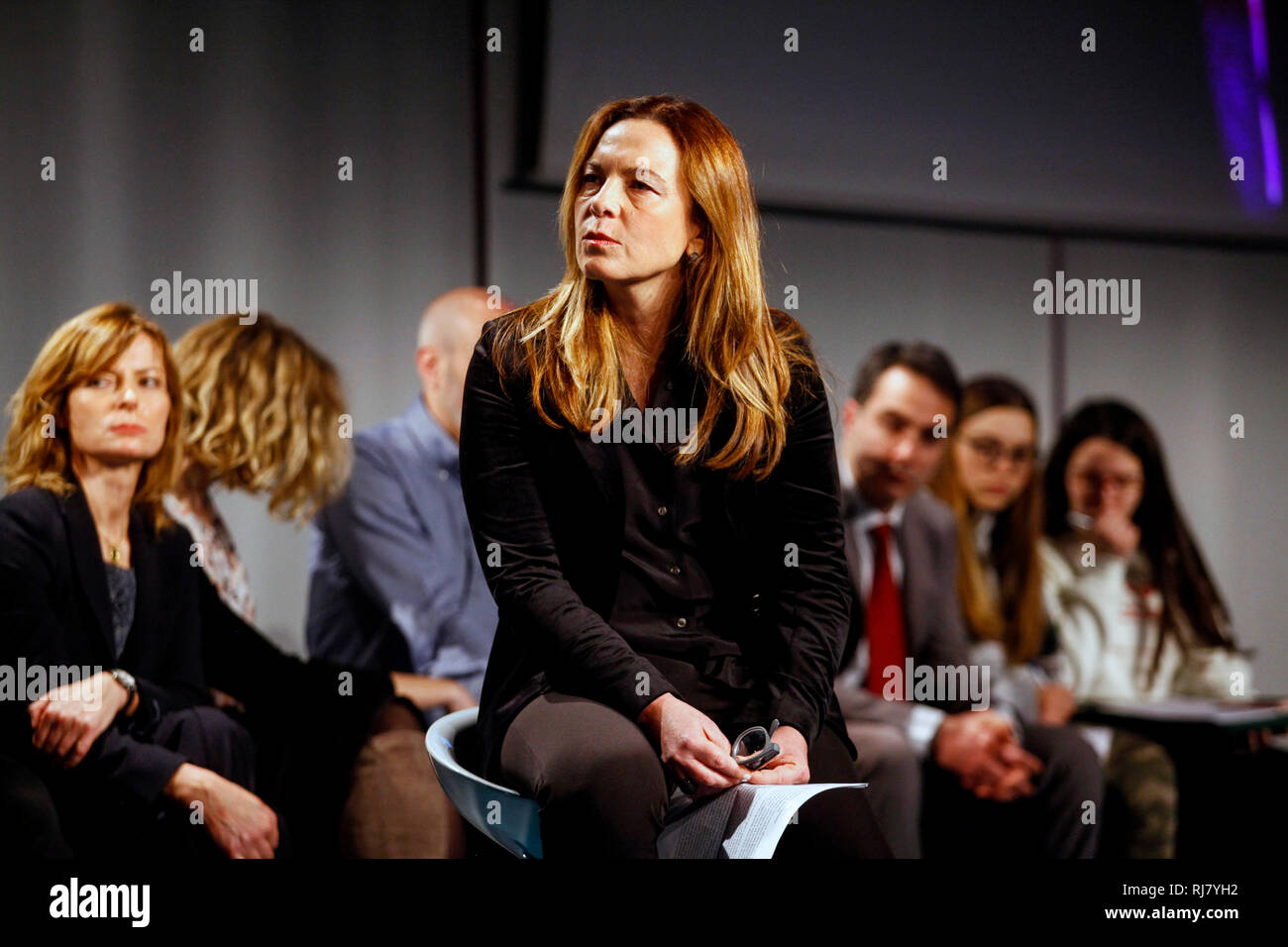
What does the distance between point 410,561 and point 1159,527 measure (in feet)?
7.61

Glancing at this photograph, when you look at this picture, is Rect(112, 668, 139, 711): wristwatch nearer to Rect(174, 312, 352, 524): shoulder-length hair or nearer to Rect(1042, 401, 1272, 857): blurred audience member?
Rect(174, 312, 352, 524): shoulder-length hair

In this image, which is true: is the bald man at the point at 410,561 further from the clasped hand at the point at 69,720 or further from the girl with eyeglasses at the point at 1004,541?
the girl with eyeglasses at the point at 1004,541

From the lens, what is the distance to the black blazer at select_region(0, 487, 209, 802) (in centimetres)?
241

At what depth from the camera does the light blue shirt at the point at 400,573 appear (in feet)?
10.5

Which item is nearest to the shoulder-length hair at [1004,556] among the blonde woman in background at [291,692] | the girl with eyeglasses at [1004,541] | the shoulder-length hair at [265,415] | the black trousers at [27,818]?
the girl with eyeglasses at [1004,541]

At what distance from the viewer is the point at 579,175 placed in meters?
1.84

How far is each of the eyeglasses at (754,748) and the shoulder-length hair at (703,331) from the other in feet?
1.14

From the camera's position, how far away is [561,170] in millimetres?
3506

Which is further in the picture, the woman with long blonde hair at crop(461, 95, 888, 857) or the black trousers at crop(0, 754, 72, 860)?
the black trousers at crop(0, 754, 72, 860)

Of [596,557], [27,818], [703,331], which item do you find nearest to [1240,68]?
[703,331]

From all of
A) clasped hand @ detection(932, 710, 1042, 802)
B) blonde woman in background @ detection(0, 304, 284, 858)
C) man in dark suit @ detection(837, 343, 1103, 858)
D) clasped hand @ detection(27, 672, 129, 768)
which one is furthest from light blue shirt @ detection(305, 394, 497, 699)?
clasped hand @ detection(932, 710, 1042, 802)

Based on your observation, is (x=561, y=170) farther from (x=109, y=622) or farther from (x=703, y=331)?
(x=703, y=331)

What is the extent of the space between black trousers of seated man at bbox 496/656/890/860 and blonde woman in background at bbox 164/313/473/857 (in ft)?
4.15
